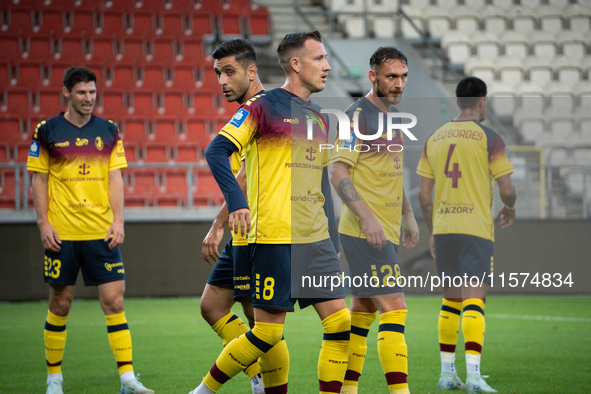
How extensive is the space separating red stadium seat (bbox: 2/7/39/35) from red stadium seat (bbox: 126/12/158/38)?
2.07 meters

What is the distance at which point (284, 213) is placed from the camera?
328cm

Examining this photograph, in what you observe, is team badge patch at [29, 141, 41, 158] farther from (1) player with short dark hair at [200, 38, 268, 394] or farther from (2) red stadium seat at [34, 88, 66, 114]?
(2) red stadium seat at [34, 88, 66, 114]

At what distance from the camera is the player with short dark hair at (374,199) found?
3775mm

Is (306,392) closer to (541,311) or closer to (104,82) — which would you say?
(541,311)

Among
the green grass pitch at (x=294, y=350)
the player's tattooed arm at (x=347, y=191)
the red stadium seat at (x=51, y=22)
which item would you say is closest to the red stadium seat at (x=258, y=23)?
the red stadium seat at (x=51, y=22)

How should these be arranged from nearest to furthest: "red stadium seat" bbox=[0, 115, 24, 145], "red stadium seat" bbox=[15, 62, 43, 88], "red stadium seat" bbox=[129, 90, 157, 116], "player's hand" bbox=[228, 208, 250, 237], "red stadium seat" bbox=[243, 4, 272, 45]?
"player's hand" bbox=[228, 208, 250, 237] → "red stadium seat" bbox=[0, 115, 24, 145] → "red stadium seat" bbox=[129, 90, 157, 116] → "red stadium seat" bbox=[15, 62, 43, 88] → "red stadium seat" bbox=[243, 4, 272, 45]

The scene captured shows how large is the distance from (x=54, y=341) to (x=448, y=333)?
2724 millimetres

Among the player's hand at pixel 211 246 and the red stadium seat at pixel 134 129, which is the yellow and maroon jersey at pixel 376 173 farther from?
the red stadium seat at pixel 134 129

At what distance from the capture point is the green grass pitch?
4703mm

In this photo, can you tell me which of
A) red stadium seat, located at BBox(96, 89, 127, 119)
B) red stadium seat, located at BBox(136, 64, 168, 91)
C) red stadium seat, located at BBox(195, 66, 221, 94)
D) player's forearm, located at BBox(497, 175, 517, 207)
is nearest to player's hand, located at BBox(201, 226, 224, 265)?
player's forearm, located at BBox(497, 175, 517, 207)

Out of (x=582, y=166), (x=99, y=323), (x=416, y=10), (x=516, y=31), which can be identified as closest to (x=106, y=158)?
(x=99, y=323)

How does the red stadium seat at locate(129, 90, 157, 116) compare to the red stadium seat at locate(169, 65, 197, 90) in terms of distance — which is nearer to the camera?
the red stadium seat at locate(129, 90, 157, 116)

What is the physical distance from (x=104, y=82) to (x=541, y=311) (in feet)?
32.1

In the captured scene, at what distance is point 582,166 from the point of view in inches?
404
